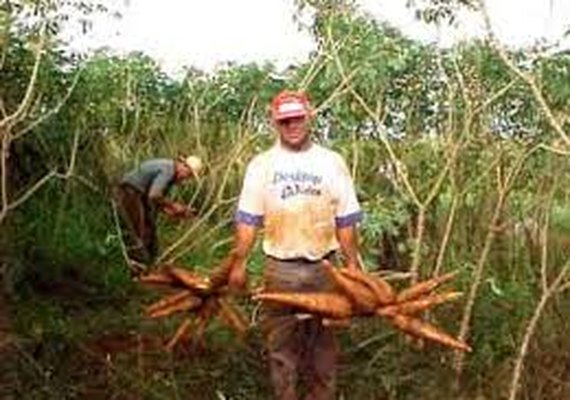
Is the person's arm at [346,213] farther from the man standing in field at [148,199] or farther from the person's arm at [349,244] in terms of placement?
the man standing in field at [148,199]

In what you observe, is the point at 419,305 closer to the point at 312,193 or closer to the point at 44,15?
the point at 312,193

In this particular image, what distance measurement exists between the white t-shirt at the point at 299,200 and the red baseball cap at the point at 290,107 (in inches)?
8.7

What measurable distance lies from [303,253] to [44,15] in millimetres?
2538

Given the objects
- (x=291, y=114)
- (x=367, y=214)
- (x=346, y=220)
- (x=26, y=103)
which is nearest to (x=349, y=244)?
(x=346, y=220)

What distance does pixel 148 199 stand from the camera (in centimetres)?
960

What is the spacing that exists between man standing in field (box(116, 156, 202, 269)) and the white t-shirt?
3.85 m

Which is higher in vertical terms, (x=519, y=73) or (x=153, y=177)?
(x=519, y=73)

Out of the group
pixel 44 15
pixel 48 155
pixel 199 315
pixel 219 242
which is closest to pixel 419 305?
pixel 199 315

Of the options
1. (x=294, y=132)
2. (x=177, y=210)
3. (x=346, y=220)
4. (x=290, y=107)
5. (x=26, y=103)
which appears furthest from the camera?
(x=177, y=210)

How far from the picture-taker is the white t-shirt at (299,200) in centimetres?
548

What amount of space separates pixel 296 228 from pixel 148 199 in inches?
166

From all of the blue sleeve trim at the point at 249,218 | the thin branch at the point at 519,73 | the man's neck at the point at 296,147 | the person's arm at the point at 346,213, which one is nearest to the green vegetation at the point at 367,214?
the thin branch at the point at 519,73

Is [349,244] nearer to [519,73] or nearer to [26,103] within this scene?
[519,73]

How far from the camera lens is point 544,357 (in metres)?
6.86
